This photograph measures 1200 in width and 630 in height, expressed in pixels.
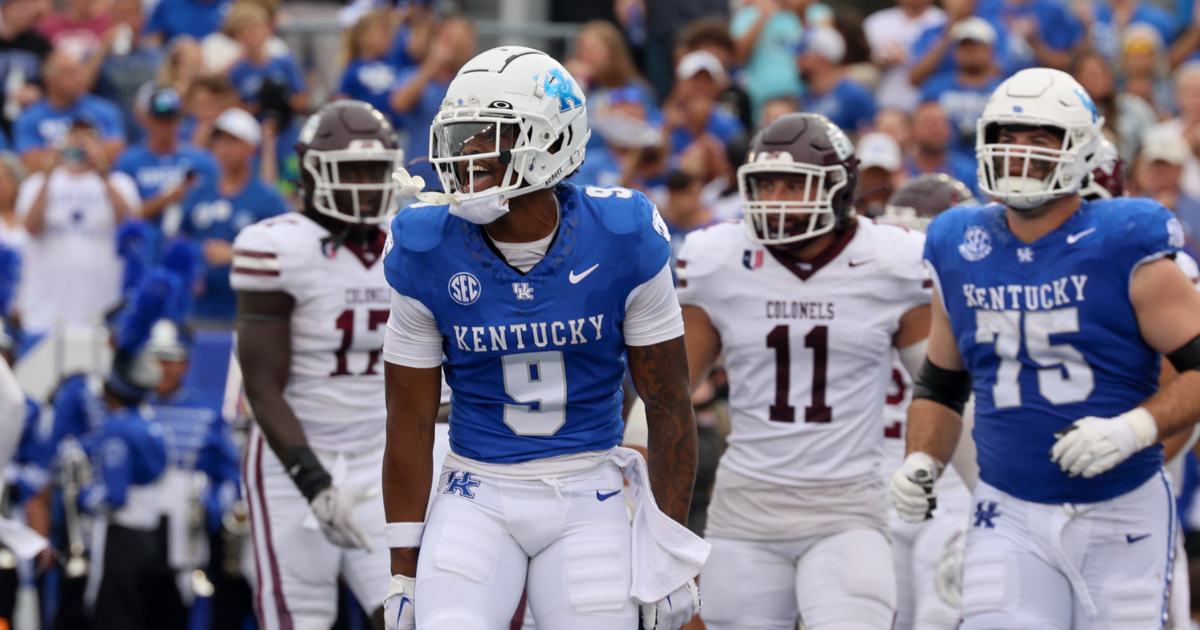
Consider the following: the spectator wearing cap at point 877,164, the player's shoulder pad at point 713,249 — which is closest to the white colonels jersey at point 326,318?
the player's shoulder pad at point 713,249

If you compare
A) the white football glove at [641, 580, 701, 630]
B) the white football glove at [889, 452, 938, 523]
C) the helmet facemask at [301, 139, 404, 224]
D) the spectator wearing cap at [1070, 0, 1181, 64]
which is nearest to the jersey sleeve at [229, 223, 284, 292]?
the helmet facemask at [301, 139, 404, 224]

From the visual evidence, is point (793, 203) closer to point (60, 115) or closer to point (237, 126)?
point (237, 126)

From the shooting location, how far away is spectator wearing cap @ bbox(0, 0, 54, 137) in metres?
10.6

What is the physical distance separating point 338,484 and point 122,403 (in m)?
2.66

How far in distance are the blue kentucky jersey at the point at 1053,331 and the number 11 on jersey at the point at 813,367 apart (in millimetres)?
468

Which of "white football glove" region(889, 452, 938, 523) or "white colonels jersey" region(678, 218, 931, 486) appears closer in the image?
"white football glove" region(889, 452, 938, 523)

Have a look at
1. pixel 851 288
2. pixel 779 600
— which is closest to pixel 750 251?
pixel 851 288

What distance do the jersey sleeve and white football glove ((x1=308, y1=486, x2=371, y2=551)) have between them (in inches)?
28.0

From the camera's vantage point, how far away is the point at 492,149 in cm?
354

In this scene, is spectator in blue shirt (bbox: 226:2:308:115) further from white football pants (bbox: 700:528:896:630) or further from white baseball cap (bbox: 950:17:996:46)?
white football pants (bbox: 700:528:896:630)

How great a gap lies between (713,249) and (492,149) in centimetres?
141

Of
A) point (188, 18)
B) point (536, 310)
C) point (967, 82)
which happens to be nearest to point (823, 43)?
point (967, 82)

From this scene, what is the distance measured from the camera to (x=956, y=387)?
450 centimetres

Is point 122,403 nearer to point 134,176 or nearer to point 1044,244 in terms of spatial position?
point 134,176
